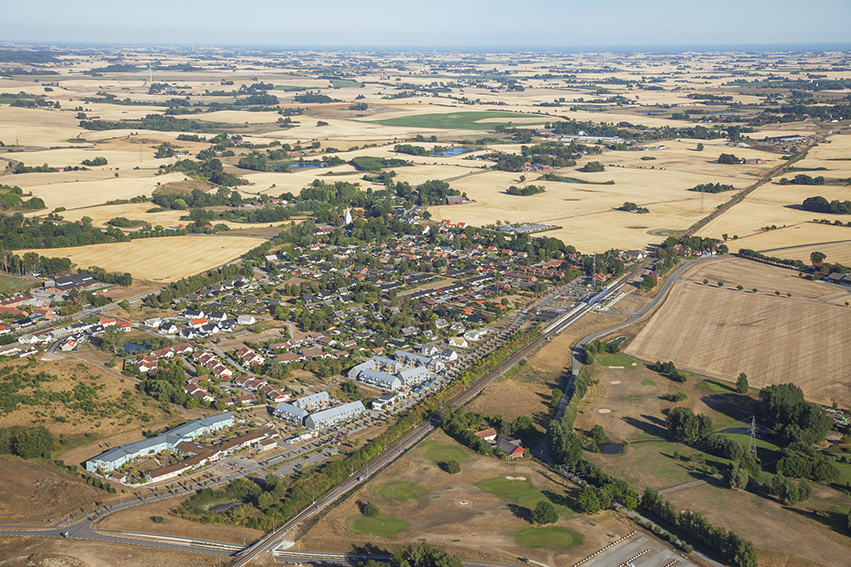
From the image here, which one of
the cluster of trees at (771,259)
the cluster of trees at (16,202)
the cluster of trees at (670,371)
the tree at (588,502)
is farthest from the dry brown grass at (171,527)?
the cluster of trees at (16,202)

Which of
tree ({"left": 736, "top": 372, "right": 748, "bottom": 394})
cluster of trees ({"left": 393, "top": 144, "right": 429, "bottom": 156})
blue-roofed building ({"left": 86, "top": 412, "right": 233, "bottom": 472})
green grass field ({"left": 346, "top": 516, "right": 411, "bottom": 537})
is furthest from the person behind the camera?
cluster of trees ({"left": 393, "top": 144, "right": 429, "bottom": 156})

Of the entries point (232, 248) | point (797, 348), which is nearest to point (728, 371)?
point (797, 348)

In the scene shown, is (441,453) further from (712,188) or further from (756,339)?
(712,188)

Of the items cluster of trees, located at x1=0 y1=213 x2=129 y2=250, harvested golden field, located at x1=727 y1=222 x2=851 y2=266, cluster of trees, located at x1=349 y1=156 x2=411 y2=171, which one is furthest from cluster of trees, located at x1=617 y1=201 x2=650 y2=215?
cluster of trees, located at x1=0 y1=213 x2=129 y2=250

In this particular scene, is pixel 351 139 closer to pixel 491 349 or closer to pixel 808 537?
pixel 491 349

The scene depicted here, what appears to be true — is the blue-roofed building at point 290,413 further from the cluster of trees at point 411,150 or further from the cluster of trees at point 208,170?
the cluster of trees at point 411,150

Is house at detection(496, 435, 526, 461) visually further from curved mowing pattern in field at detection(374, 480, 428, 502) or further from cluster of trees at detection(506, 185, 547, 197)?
cluster of trees at detection(506, 185, 547, 197)

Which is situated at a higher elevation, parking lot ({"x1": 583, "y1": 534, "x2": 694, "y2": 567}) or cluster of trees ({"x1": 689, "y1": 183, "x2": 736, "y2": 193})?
cluster of trees ({"x1": 689, "y1": 183, "x2": 736, "y2": 193})
